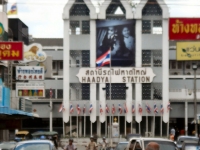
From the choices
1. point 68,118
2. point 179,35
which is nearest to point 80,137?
point 68,118

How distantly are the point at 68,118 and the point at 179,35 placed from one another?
54333 millimetres

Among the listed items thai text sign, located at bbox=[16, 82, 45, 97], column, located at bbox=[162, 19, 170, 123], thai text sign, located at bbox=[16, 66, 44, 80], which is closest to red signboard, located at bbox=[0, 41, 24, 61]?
thai text sign, located at bbox=[16, 82, 45, 97]

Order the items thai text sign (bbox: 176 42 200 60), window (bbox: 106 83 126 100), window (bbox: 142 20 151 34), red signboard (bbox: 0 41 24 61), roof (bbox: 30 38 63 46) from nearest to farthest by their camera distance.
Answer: thai text sign (bbox: 176 42 200 60), red signboard (bbox: 0 41 24 61), window (bbox: 106 83 126 100), window (bbox: 142 20 151 34), roof (bbox: 30 38 63 46)

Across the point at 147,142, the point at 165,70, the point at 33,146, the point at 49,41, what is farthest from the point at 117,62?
the point at 147,142

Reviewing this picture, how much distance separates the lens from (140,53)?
85562 mm

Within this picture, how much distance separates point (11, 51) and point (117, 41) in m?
29.2

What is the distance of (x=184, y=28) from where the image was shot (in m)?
33.1

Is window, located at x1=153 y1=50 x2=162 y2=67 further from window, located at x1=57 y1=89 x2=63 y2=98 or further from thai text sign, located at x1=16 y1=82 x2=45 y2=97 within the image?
thai text sign, located at x1=16 y1=82 x2=45 y2=97

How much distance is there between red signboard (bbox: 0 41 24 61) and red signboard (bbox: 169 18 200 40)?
2355 centimetres

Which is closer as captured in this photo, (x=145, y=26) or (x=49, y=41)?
(x=145, y=26)

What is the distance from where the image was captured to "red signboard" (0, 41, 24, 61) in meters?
55.4

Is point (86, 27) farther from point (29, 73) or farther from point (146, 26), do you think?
point (29, 73)

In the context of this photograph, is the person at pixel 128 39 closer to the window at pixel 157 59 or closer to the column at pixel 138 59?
the column at pixel 138 59

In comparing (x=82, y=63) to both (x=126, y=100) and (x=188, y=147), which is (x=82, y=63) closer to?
(x=126, y=100)
